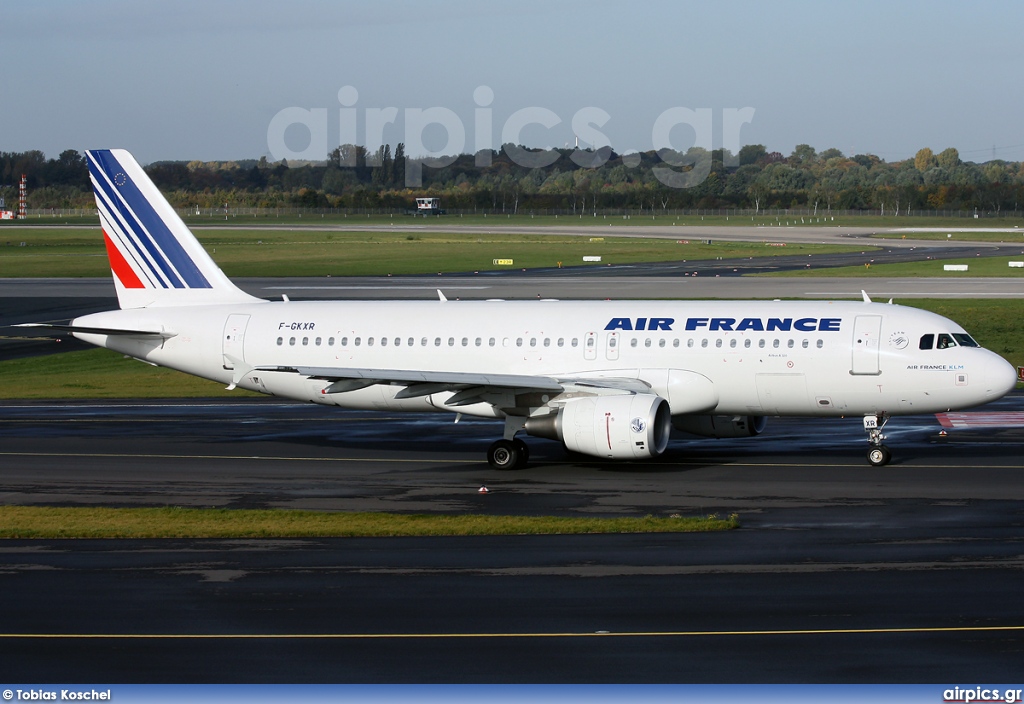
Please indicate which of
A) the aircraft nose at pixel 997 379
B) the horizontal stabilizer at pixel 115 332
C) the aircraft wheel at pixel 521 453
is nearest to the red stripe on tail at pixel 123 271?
the horizontal stabilizer at pixel 115 332

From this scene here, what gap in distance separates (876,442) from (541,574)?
14487 millimetres

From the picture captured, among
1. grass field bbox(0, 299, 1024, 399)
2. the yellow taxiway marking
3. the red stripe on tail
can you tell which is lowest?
grass field bbox(0, 299, 1024, 399)

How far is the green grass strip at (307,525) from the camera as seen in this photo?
25484 mm

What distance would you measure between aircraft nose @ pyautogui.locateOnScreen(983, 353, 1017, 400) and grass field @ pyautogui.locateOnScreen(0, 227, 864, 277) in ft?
254

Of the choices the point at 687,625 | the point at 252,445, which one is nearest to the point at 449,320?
the point at 252,445

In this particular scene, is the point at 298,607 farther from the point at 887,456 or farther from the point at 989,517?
the point at 887,456

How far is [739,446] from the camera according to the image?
36844mm

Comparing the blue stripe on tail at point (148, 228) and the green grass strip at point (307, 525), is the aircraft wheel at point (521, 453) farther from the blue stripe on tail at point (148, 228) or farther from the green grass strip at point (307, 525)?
the blue stripe on tail at point (148, 228)

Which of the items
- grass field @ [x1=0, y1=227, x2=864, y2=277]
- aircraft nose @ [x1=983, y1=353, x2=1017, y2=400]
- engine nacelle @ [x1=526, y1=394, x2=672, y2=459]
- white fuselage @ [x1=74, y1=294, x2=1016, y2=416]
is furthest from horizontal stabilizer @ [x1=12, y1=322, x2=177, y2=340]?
grass field @ [x1=0, y1=227, x2=864, y2=277]

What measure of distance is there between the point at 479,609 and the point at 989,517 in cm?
1251

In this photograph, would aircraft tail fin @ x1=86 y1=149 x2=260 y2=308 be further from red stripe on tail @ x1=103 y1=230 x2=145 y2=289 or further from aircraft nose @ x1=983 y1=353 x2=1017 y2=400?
aircraft nose @ x1=983 y1=353 x2=1017 y2=400

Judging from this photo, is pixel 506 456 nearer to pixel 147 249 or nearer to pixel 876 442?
pixel 876 442

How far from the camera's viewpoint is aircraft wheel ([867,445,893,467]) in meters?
32.5

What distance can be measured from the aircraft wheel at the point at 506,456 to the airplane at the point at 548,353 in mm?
54
